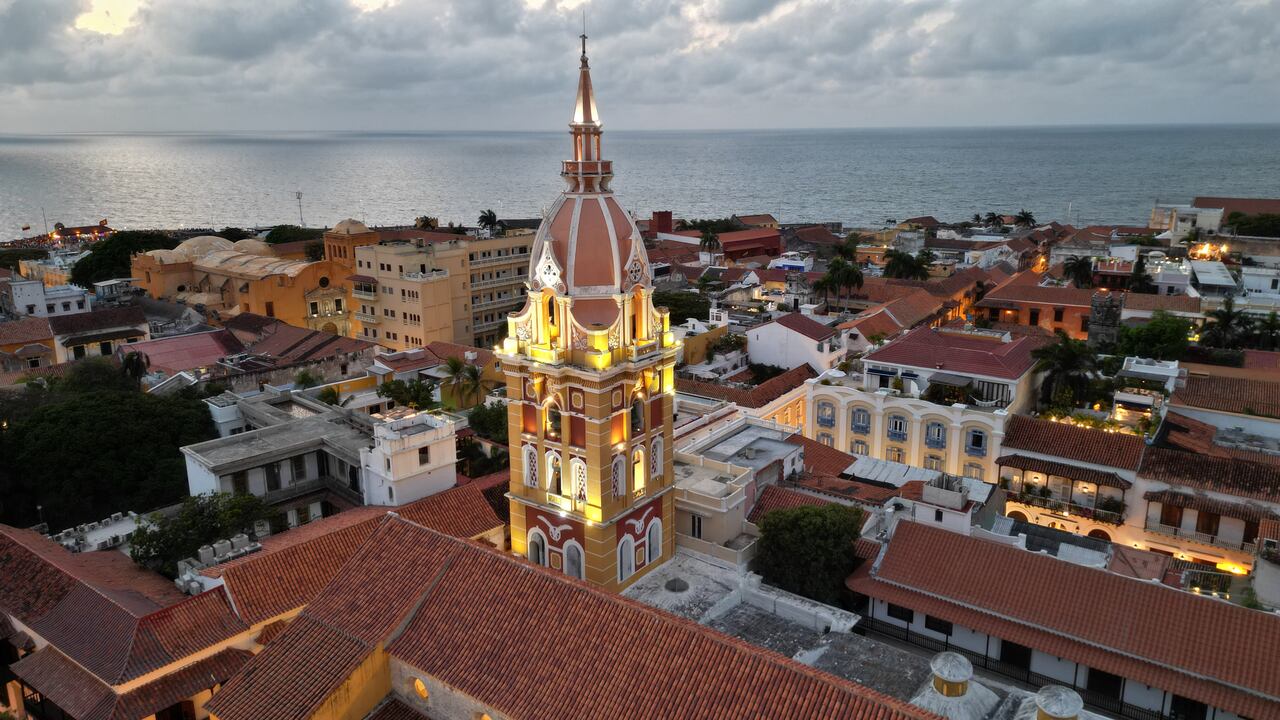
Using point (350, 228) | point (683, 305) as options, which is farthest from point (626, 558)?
point (350, 228)

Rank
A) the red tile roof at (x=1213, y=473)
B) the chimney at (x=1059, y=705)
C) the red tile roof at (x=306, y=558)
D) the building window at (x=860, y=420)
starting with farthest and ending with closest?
1. the building window at (x=860, y=420)
2. the red tile roof at (x=1213, y=473)
3. the red tile roof at (x=306, y=558)
4. the chimney at (x=1059, y=705)

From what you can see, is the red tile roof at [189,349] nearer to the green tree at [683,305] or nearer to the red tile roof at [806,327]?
the green tree at [683,305]

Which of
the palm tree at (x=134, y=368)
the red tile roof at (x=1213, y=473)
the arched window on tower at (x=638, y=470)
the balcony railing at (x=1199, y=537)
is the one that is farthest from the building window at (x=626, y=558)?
the palm tree at (x=134, y=368)

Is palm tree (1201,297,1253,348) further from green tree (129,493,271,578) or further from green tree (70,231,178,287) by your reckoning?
green tree (70,231,178,287)

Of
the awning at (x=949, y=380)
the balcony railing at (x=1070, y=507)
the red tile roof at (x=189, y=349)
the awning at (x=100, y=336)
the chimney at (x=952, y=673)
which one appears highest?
the chimney at (x=952, y=673)

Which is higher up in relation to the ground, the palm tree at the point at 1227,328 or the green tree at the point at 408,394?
the palm tree at the point at 1227,328

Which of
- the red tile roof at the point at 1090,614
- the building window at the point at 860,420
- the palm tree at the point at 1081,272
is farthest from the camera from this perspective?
the palm tree at the point at 1081,272

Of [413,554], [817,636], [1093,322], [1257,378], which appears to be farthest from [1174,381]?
[413,554]

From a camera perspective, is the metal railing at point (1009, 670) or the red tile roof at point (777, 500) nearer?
the metal railing at point (1009, 670)
